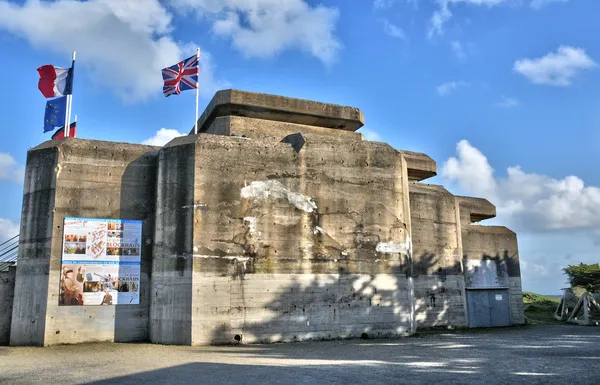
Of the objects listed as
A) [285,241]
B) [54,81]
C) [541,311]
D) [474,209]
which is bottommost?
[541,311]

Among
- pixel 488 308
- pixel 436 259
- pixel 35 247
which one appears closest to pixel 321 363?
pixel 35 247

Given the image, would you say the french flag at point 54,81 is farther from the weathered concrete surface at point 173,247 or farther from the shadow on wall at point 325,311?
the shadow on wall at point 325,311

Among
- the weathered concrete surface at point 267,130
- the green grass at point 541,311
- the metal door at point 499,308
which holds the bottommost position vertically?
the green grass at point 541,311

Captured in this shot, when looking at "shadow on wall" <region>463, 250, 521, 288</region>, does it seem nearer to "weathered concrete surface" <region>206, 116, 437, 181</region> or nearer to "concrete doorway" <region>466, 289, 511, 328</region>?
"concrete doorway" <region>466, 289, 511, 328</region>

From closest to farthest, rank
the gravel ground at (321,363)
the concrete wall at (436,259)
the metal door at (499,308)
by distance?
the gravel ground at (321,363)
the concrete wall at (436,259)
the metal door at (499,308)

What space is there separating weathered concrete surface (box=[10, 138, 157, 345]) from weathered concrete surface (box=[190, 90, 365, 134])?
3477 millimetres

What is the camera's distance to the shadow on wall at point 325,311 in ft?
50.9

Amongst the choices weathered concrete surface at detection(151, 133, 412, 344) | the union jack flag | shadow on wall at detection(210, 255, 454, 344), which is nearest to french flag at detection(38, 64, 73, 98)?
the union jack flag

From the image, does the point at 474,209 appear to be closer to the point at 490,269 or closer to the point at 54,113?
the point at 490,269

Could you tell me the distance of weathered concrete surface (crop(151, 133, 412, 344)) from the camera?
1547 centimetres

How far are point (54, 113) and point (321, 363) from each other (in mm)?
14930

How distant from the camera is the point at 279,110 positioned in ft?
63.8

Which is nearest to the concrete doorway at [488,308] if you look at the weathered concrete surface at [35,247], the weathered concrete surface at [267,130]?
the weathered concrete surface at [267,130]

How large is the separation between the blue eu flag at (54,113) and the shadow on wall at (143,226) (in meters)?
4.55
